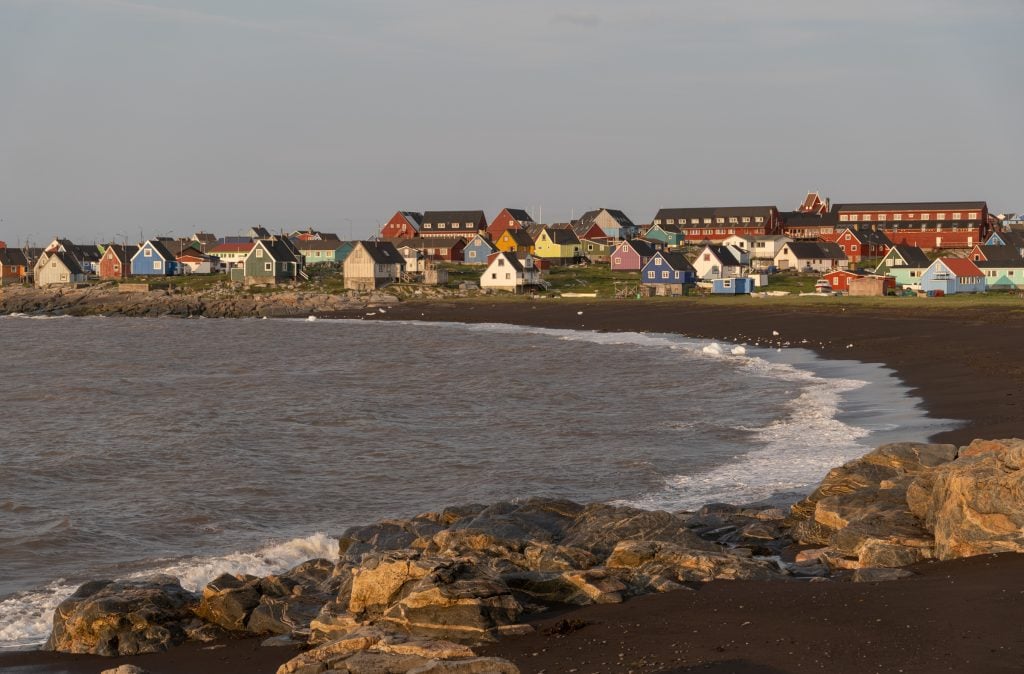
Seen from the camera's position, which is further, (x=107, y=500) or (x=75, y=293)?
(x=75, y=293)

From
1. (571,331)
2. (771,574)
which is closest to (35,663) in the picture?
(771,574)

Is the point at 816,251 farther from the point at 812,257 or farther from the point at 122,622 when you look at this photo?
the point at 122,622

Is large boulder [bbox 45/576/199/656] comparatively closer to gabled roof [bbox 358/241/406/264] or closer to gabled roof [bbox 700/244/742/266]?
gabled roof [bbox 358/241/406/264]

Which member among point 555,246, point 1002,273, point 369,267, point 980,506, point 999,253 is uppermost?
point 555,246

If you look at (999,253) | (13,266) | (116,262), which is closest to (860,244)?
(999,253)

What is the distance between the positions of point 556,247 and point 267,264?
36955mm

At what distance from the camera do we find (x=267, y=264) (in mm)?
119875

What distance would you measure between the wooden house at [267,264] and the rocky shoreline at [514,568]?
333 feet

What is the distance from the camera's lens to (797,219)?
162750 millimetres

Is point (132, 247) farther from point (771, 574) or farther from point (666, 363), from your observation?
point (771, 574)

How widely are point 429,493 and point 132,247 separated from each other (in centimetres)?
12013

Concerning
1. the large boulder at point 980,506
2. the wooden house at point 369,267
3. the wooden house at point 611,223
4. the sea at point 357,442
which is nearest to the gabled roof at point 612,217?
the wooden house at point 611,223

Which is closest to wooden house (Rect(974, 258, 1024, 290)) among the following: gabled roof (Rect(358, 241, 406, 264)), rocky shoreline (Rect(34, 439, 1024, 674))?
gabled roof (Rect(358, 241, 406, 264))

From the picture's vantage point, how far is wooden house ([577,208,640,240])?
510 ft
